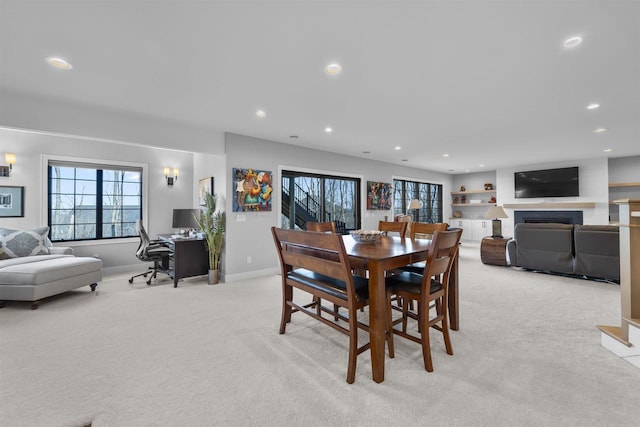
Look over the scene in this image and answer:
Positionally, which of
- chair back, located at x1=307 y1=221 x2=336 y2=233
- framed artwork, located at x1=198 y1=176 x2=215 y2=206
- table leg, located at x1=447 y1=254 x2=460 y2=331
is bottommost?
table leg, located at x1=447 y1=254 x2=460 y2=331

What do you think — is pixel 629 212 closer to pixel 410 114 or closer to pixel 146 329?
pixel 410 114

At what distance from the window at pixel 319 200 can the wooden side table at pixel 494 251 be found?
2595 mm

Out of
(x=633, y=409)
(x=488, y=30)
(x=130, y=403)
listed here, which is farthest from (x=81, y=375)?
(x=488, y=30)

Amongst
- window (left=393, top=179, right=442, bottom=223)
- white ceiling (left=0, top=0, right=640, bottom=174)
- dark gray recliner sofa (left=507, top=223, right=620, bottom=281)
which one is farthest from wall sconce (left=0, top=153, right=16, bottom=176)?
dark gray recliner sofa (left=507, top=223, right=620, bottom=281)

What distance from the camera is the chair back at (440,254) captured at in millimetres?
1787

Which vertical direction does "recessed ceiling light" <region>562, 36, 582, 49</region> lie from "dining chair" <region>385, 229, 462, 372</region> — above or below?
above

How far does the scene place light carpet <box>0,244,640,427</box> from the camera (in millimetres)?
1485

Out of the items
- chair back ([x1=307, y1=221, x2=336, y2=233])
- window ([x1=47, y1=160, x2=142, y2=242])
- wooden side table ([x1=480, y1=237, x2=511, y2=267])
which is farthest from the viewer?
wooden side table ([x1=480, y1=237, x2=511, y2=267])

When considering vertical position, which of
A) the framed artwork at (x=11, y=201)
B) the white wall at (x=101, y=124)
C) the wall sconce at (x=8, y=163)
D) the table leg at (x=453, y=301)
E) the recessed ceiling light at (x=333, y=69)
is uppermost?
the recessed ceiling light at (x=333, y=69)

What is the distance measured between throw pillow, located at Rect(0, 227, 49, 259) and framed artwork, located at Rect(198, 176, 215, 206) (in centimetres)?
→ 230

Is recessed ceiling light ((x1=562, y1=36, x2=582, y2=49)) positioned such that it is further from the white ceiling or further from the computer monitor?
the computer monitor

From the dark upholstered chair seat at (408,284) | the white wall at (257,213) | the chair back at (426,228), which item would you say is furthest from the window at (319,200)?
the dark upholstered chair seat at (408,284)

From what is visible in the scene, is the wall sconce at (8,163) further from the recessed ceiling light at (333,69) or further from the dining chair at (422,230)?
the dining chair at (422,230)

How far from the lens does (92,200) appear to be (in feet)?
16.1
